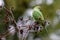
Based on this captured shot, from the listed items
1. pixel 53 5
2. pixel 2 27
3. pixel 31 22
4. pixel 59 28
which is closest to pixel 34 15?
pixel 31 22

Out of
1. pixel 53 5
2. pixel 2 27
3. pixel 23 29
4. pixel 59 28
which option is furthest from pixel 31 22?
pixel 59 28

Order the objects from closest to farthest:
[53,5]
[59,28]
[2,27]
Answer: [2,27] < [53,5] < [59,28]

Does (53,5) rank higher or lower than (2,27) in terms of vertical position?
higher

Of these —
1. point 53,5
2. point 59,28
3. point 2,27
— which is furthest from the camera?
point 59,28

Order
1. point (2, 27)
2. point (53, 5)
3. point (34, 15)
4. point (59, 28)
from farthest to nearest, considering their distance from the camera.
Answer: point (59, 28) < point (53, 5) < point (2, 27) < point (34, 15)

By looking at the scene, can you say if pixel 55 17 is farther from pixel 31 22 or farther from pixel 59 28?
pixel 31 22

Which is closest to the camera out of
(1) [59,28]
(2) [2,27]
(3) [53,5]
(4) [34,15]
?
(4) [34,15]

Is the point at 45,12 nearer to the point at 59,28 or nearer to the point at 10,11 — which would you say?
the point at 10,11

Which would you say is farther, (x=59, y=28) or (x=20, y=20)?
(x=59, y=28)

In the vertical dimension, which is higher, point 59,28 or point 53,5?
point 53,5
